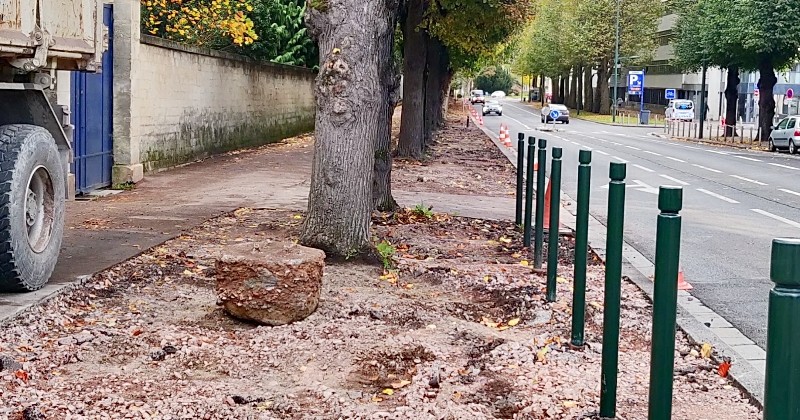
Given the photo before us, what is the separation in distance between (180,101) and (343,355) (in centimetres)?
1304

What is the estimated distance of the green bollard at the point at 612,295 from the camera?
15.0 feet

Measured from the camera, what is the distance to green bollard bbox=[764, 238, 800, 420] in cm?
237

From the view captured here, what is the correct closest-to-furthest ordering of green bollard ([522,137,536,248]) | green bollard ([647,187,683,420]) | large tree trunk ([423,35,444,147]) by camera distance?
green bollard ([647,187,683,420]), green bollard ([522,137,536,248]), large tree trunk ([423,35,444,147])

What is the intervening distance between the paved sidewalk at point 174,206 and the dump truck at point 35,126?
0.95 feet

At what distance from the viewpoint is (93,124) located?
44.7 feet

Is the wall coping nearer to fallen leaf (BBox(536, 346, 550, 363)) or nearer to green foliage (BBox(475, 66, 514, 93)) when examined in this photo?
fallen leaf (BBox(536, 346, 550, 363))

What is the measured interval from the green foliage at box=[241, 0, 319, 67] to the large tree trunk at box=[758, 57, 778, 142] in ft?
63.4

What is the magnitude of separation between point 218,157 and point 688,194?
9.50 meters

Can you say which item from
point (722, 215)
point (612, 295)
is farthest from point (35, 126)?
point (722, 215)

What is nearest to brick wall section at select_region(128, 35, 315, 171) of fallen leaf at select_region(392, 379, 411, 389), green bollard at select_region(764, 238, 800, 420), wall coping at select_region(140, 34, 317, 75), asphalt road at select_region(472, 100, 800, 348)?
wall coping at select_region(140, 34, 317, 75)

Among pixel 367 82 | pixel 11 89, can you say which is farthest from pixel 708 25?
pixel 11 89

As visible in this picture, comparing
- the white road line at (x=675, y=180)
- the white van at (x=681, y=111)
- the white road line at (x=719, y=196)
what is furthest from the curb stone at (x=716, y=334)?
the white van at (x=681, y=111)

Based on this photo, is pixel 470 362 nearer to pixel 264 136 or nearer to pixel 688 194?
pixel 688 194

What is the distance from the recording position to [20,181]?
20.9ft
